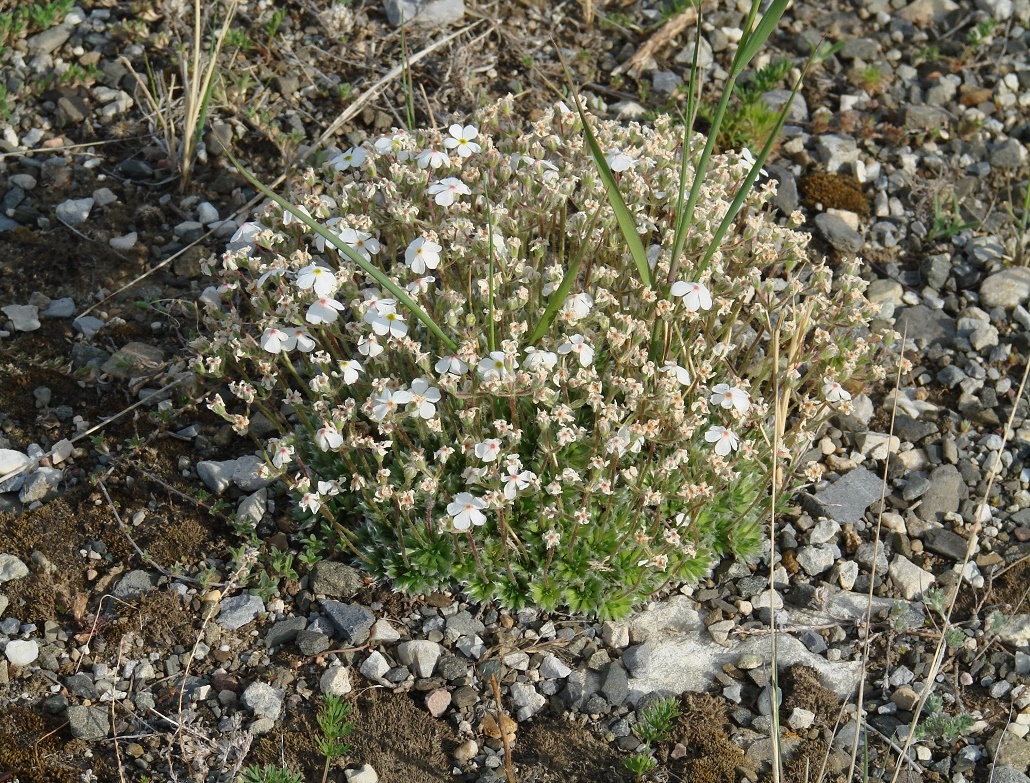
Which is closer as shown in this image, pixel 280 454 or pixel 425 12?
pixel 280 454

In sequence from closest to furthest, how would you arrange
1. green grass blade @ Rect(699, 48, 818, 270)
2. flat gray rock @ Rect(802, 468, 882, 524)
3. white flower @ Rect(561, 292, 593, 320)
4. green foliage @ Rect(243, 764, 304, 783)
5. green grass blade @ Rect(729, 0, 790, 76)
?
green grass blade @ Rect(729, 0, 790, 76) → green grass blade @ Rect(699, 48, 818, 270) → green foliage @ Rect(243, 764, 304, 783) → white flower @ Rect(561, 292, 593, 320) → flat gray rock @ Rect(802, 468, 882, 524)

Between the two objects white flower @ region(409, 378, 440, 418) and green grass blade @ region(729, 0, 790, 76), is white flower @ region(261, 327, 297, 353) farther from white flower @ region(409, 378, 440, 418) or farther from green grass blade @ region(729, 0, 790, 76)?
green grass blade @ region(729, 0, 790, 76)

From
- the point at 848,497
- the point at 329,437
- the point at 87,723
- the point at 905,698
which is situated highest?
the point at 329,437

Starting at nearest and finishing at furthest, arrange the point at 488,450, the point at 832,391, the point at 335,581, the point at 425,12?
the point at 488,450 → the point at 832,391 → the point at 335,581 → the point at 425,12

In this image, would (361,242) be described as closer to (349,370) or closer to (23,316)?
(349,370)

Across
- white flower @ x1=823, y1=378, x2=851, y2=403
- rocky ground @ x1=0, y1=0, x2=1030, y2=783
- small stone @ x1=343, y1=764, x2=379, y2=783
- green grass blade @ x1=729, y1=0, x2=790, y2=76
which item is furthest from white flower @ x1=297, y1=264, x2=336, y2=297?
white flower @ x1=823, y1=378, x2=851, y2=403

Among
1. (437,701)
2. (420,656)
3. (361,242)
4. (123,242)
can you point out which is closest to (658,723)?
(437,701)
